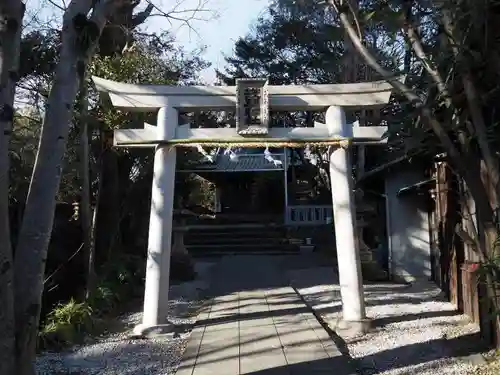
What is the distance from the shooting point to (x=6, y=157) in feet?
13.5

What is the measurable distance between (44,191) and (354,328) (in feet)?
15.7

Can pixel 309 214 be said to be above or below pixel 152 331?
above

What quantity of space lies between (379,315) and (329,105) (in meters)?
3.12

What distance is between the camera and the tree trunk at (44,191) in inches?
170

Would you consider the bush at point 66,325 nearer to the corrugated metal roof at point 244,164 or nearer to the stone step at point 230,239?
the stone step at point 230,239

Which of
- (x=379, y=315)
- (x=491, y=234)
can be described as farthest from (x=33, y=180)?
(x=379, y=315)

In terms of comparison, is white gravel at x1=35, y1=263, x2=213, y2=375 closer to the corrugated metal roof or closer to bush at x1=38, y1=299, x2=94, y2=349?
bush at x1=38, y1=299, x2=94, y2=349

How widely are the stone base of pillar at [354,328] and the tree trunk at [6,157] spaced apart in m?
4.60

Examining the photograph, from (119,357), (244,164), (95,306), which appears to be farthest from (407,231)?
(244,164)

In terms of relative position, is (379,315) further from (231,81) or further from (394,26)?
(231,81)

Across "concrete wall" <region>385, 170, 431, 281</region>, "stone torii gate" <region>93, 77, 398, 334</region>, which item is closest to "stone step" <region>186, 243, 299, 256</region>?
"concrete wall" <region>385, 170, 431, 281</region>

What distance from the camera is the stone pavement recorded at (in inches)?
232

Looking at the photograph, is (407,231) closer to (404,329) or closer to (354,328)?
(404,329)

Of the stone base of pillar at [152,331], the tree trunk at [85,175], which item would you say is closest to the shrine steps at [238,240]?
the tree trunk at [85,175]
